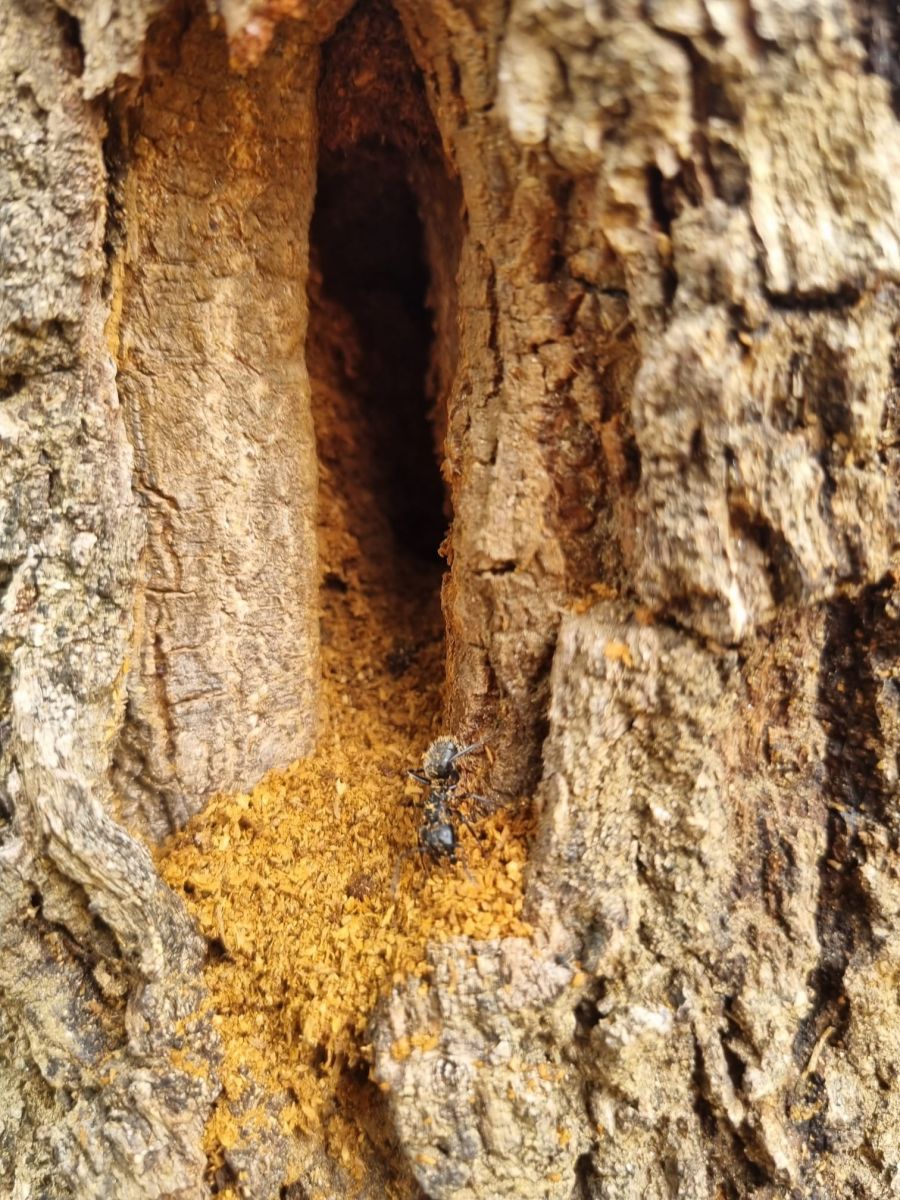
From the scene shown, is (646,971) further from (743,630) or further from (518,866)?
(743,630)

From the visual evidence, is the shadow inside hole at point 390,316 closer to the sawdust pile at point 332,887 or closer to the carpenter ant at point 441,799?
the sawdust pile at point 332,887

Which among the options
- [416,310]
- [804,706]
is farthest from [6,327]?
[804,706]

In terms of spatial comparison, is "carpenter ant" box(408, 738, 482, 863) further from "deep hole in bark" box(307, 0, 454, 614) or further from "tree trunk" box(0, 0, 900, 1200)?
"deep hole in bark" box(307, 0, 454, 614)

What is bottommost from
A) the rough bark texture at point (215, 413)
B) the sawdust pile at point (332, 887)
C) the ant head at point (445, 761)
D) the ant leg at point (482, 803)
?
the sawdust pile at point (332, 887)

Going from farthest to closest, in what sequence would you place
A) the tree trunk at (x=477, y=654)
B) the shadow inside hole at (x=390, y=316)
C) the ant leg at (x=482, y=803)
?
the shadow inside hole at (x=390, y=316) → the ant leg at (x=482, y=803) → the tree trunk at (x=477, y=654)

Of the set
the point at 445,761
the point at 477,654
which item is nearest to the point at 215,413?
the point at 477,654

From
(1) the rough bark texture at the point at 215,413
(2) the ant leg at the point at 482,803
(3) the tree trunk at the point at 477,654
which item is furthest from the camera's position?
(2) the ant leg at the point at 482,803

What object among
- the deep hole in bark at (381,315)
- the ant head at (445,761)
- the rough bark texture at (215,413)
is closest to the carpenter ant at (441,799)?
the ant head at (445,761)
